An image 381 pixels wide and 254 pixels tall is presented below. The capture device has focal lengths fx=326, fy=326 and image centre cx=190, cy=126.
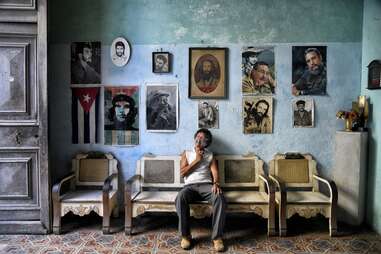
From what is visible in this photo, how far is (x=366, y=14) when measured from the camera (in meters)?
4.22

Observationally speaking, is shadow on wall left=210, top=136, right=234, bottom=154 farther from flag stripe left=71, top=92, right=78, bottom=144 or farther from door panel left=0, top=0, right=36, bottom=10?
door panel left=0, top=0, right=36, bottom=10

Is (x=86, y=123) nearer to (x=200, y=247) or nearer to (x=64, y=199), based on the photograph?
(x=64, y=199)

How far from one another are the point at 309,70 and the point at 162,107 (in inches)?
79.6

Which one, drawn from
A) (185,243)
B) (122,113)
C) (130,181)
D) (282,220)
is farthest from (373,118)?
(122,113)

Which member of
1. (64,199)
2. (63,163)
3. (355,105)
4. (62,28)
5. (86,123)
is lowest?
(64,199)

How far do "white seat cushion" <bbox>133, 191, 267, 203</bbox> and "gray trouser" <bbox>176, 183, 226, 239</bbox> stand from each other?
19 centimetres

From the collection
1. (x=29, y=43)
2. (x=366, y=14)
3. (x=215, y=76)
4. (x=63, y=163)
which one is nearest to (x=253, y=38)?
(x=215, y=76)

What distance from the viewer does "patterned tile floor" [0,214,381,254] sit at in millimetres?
3512

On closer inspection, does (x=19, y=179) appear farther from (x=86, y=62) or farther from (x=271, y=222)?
(x=271, y=222)

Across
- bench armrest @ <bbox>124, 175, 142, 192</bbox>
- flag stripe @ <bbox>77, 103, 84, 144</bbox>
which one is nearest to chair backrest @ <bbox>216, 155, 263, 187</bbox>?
bench armrest @ <bbox>124, 175, 142, 192</bbox>

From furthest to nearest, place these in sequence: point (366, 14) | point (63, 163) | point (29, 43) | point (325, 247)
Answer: point (63, 163) < point (366, 14) < point (29, 43) < point (325, 247)

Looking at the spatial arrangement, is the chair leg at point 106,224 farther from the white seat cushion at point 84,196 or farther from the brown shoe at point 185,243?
the brown shoe at point 185,243

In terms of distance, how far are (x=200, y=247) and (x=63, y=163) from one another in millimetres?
2230

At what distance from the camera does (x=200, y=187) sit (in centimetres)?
388
